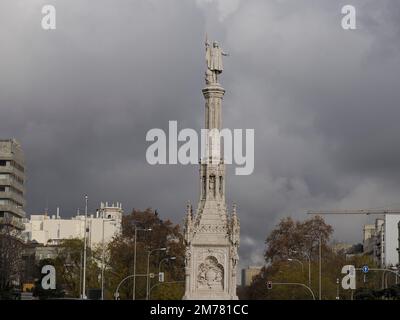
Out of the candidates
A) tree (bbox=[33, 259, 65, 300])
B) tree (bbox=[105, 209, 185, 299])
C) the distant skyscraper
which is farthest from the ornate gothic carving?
the distant skyscraper

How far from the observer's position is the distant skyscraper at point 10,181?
147 meters

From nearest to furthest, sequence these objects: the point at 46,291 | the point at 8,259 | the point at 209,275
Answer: the point at 209,275 < the point at 8,259 < the point at 46,291

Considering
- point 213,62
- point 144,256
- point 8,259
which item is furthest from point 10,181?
point 213,62

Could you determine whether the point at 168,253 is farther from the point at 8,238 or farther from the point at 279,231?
the point at 8,238

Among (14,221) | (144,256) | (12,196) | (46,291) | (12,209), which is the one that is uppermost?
(12,196)

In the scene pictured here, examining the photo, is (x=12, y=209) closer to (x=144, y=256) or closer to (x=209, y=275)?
(x=144, y=256)

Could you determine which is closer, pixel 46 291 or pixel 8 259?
pixel 8 259

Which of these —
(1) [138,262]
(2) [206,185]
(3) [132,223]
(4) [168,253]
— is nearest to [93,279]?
(1) [138,262]

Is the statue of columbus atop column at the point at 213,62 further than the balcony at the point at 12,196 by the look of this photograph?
No

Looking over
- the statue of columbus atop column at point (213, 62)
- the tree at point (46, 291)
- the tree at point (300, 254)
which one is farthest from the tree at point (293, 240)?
the statue of columbus atop column at point (213, 62)

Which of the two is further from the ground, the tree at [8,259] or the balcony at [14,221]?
the balcony at [14,221]

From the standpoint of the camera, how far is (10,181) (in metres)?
147

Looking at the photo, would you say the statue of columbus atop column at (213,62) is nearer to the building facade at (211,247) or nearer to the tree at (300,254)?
the building facade at (211,247)
